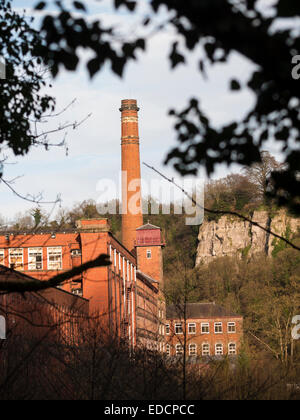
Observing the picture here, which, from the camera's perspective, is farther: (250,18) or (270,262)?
(270,262)

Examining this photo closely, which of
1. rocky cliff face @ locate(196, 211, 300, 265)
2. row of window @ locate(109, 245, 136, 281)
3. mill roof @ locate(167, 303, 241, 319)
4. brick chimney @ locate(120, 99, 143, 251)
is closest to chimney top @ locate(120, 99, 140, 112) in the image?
brick chimney @ locate(120, 99, 143, 251)

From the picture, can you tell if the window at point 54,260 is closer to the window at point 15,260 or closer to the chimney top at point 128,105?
the window at point 15,260

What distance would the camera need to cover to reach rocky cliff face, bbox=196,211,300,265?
92.9 meters

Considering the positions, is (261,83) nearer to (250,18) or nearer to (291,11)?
(250,18)

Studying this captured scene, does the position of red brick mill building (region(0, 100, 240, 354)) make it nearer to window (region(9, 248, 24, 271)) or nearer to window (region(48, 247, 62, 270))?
window (region(48, 247, 62, 270))

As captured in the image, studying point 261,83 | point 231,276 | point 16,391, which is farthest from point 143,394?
point 231,276

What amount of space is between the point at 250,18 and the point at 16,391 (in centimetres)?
859

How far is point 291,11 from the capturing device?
12.5 ft

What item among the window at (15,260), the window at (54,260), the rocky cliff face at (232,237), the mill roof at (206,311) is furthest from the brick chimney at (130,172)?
the rocky cliff face at (232,237)

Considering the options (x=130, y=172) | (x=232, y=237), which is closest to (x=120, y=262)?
(x=130, y=172)

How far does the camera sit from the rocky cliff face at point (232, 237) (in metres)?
92.9

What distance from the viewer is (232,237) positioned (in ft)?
316

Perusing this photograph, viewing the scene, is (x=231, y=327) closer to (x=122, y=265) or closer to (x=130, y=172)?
(x=130, y=172)

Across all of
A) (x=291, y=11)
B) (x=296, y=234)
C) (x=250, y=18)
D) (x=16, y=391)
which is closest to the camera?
(x=291, y=11)
